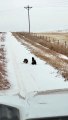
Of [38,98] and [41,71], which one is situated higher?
[38,98]

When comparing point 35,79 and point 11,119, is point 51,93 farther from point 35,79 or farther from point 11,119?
point 35,79

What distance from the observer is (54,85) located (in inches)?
689

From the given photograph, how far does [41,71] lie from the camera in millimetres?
22906

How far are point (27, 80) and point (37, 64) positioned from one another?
681 cm

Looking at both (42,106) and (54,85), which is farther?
(54,85)

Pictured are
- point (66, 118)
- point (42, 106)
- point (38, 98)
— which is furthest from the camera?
point (38, 98)

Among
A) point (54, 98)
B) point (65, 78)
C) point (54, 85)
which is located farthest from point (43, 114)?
point (65, 78)

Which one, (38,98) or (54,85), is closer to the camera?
(38,98)

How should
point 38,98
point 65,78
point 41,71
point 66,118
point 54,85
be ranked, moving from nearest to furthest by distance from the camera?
point 66,118
point 38,98
point 54,85
point 65,78
point 41,71

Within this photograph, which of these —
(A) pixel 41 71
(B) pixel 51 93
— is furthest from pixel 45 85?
(B) pixel 51 93

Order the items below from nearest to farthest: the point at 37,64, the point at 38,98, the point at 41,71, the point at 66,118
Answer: the point at 66,118, the point at 38,98, the point at 41,71, the point at 37,64

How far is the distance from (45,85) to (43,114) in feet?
45.8

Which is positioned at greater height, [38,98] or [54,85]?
[38,98]

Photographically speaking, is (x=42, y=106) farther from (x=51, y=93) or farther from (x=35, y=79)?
(x=35, y=79)
